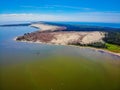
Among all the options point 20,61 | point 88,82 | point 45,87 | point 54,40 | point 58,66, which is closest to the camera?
point 45,87

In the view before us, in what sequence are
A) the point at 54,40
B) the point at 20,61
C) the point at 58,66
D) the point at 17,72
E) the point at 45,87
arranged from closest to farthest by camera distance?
the point at 45,87 → the point at 17,72 → the point at 58,66 → the point at 20,61 → the point at 54,40

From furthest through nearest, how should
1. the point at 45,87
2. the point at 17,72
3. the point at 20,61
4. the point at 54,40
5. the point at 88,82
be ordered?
the point at 54,40 → the point at 20,61 → the point at 17,72 → the point at 88,82 → the point at 45,87

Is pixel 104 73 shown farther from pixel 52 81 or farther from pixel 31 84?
pixel 31 84

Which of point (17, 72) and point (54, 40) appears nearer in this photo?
point (17, 72)

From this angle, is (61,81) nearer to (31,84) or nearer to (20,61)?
(31,84)

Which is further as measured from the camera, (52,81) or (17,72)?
(17,72)

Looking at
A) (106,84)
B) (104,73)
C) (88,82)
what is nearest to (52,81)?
(88,82)

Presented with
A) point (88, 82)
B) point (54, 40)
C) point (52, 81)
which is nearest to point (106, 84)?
point (88, 82)

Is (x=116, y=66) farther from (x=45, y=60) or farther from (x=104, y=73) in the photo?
(x=45, y=60)

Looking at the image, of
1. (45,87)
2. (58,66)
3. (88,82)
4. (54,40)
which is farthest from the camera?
(54,40)
